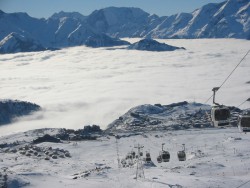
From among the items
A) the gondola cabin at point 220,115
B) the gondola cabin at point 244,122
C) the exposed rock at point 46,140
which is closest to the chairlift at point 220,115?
the gondola cabin at point 220,115

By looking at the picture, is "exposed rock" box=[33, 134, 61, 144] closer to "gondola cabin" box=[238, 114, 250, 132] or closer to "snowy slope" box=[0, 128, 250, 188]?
"snowy slope" box=[0, 128, 250, 188]

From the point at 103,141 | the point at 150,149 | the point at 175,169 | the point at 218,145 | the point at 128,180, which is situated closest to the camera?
the point at 128,180

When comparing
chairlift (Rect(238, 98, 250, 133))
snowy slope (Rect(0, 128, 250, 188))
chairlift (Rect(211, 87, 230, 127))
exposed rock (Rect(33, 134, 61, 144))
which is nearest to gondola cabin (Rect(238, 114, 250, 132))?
chairlift (Rect(238, 98, 250, 133))

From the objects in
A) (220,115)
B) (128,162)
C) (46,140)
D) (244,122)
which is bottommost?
(128,162)

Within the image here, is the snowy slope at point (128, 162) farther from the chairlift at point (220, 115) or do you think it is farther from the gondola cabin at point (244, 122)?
the chairlift at point (220, 115)

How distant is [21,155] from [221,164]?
72350mm

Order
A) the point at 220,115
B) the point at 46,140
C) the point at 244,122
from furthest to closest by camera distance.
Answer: the point at 46,140, the point at 244,122, the point at 220,115

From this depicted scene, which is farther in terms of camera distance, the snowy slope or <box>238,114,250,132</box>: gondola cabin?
the snowy slope

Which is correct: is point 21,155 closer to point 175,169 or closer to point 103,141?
point 103,141

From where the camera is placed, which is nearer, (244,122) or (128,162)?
(244,122)

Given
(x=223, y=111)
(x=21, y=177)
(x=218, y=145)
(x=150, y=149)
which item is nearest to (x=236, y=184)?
(x=223, y=111)

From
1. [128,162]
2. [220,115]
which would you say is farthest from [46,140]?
[220,115]

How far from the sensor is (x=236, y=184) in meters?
81.2

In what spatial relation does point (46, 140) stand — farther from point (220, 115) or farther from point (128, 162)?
point (220, 115)
